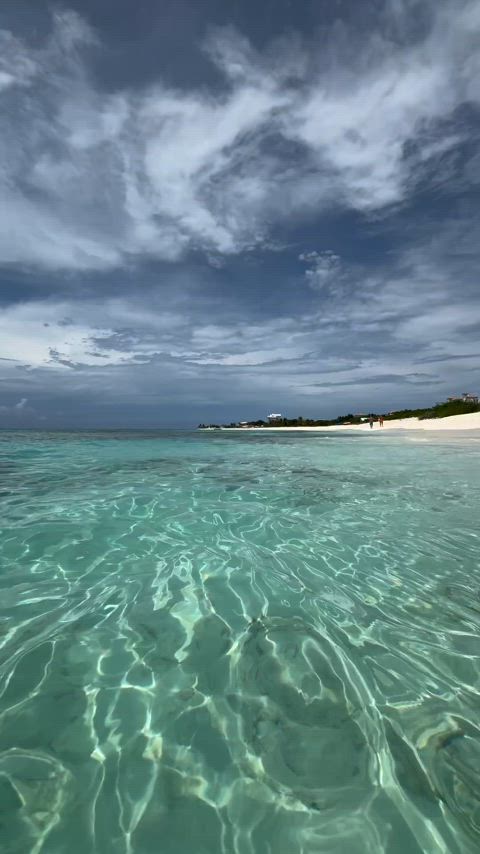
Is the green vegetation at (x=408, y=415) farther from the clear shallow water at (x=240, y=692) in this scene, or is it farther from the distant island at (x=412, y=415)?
the clear shallow water at (x=240, y=692)

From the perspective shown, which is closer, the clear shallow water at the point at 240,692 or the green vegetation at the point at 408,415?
the clear shallow water at the point at 240,692

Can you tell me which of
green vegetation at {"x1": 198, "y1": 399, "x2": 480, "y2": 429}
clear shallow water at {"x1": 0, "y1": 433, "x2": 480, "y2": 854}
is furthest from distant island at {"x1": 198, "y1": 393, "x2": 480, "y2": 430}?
clear shallow water at {"x1": 0, "y1": 433, "x2": 480, "y2": 854}

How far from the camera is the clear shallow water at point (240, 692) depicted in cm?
204

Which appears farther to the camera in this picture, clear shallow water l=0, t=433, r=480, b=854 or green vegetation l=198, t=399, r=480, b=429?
green vegetation l=198, t=399, r=480, b=429

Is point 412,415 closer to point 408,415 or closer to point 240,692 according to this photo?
point 408,415

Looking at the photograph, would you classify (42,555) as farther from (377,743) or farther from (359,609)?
(377,743)

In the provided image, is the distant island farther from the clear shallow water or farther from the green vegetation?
the clear shallow water

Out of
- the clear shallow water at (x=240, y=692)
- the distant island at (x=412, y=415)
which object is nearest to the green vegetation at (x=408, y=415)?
the distant island at (x=412, y=415)

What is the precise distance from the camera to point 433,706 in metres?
2.78

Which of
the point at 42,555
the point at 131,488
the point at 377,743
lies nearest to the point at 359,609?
the point at 377,743

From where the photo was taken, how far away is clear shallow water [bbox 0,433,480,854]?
204 centimetres

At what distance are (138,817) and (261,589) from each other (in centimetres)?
271

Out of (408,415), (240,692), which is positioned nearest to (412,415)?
(408,415)

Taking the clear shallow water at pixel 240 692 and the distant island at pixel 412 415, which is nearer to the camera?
the clear shallow water at pixel 240 692
